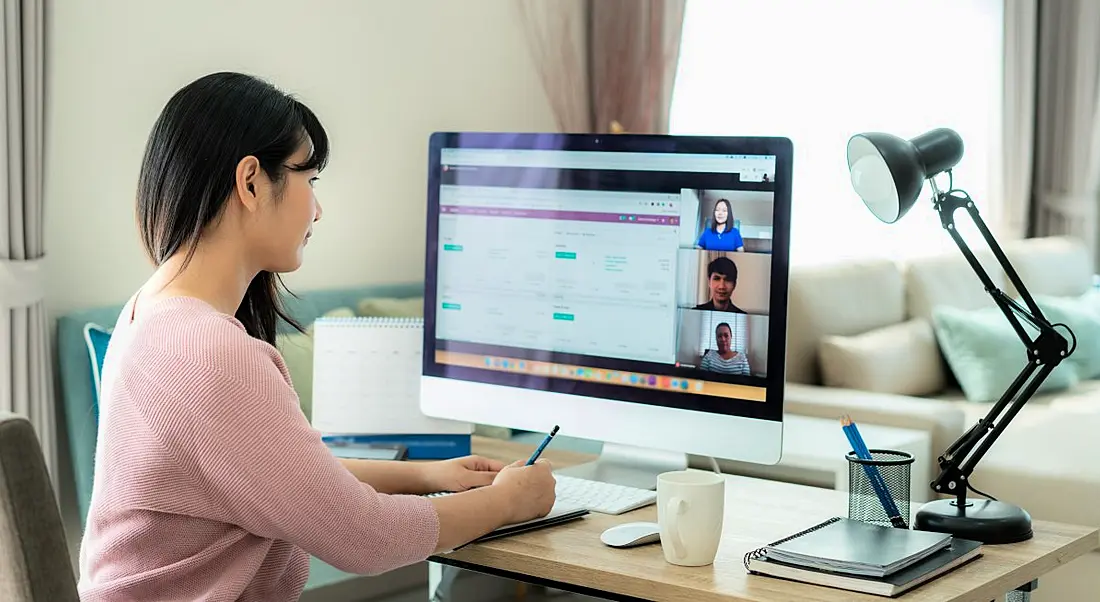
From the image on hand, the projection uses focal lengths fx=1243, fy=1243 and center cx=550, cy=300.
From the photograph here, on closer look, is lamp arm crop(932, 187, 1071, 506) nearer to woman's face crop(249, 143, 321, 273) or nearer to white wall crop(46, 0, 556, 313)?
woman's face crop(249, 143, 321, 273)

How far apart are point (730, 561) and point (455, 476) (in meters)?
0.41

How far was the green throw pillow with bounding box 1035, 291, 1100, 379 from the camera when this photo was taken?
3991mm

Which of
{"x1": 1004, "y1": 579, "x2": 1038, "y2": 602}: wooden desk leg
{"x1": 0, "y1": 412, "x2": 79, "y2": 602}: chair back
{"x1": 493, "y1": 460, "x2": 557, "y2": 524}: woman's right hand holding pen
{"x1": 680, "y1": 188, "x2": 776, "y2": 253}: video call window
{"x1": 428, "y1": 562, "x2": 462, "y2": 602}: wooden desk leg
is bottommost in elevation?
{"x1": 428, "y1": 562, "x2": 462, "y2": 602}: wooden desk leg

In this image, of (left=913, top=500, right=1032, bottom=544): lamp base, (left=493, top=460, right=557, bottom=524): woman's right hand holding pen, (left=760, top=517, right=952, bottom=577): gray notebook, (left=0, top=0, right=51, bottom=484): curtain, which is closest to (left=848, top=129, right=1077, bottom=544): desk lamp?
(left=913, top=500, right=1032, bottom=544): lamp base

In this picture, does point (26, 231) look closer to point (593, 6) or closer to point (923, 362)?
point (593, 6)

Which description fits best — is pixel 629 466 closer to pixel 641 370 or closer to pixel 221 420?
pixel 641 370

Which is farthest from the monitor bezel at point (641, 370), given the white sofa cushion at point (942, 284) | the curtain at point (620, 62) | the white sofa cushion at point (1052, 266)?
the white sofa cushion at point (1052, 266)

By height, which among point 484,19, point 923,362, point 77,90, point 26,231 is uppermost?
point 484,19

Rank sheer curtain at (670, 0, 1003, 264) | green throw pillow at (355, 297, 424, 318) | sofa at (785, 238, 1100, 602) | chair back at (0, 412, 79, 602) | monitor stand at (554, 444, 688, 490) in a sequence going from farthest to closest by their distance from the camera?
sheer curtain at (670, 0, 1003, 264) → green throw pillow at (355, 297, 424, 318) → sofa at (785, 238, 1100, 602) → monitor stand at (554, 444, 688, 490) → chair back at (0, 412, 79, 602)

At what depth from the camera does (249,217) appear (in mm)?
1307

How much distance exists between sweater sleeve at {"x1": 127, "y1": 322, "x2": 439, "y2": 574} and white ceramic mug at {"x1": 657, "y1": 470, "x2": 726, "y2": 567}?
0.34 m

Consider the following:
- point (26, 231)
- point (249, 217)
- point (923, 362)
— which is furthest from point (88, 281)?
point (923, 362)

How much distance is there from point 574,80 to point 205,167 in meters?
2.89

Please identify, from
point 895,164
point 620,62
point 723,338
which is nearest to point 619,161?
point 723,338
